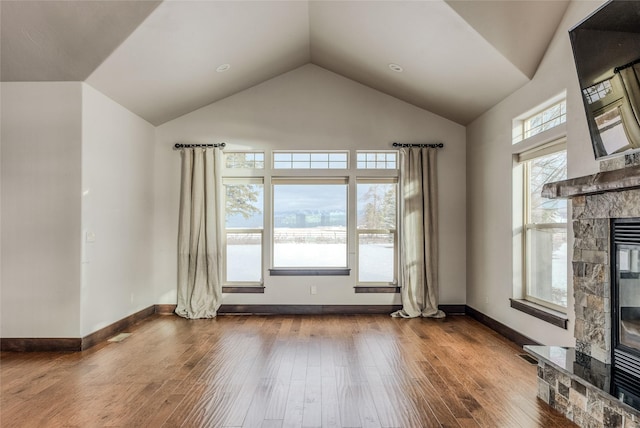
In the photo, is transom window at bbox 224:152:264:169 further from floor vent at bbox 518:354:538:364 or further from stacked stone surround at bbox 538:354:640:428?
stacked stone surround at bbox 538:354:640:428

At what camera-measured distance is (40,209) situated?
3.85 m

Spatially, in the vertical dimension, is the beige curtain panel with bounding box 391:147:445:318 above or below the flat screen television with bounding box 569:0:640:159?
below

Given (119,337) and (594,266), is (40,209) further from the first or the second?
(594,266)

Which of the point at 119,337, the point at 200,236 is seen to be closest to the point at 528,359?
the point at 200,236

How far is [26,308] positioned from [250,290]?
250 cm

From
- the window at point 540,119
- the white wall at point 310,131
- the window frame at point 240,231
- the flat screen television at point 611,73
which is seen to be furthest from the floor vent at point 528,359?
the window frame at point 240,231

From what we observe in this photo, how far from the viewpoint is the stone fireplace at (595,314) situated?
7.27 feet

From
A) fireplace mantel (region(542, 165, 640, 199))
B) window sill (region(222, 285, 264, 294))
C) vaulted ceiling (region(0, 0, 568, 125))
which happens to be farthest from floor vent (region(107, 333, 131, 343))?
fireplace mantel (region(542, 165, 640, 199))

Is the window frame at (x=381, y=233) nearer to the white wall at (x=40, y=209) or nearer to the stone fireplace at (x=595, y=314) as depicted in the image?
the stone fireplace at (x=595, y=314)

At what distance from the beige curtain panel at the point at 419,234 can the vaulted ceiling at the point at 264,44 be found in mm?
856

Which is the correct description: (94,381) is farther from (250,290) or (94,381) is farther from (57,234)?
(250,290)

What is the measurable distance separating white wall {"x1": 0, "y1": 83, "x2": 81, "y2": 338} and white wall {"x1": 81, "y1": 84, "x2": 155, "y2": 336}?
0.10 meters

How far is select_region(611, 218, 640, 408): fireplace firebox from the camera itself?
2.34m

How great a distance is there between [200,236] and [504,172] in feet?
12.8
